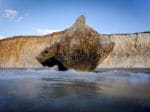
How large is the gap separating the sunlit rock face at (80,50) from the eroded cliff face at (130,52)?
3131cm

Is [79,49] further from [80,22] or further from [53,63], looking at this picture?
[53,63]

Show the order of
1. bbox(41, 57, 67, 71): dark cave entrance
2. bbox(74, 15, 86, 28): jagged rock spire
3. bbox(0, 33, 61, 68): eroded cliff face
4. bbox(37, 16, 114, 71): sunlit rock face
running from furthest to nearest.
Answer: bbox(0, 33, 61, 68): eroded cliff face, bbox(74, 15, 86, 28): jagged rock spire, bbox(41, 57, 67, 71): dark cave entrance, bbox(37, 16, 114, 71): sunlit rock face

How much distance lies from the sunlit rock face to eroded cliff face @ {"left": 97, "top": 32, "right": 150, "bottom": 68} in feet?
103

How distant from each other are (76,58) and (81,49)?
0.49 m

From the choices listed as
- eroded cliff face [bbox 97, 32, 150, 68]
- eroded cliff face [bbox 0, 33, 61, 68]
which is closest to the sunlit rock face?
eroded cliff face [bbox 97, 32, 150, 68]

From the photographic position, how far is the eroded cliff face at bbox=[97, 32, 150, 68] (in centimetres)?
4925

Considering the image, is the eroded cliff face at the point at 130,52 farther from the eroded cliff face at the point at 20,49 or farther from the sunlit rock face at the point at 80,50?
the sunlit rock face at the point at 80,50

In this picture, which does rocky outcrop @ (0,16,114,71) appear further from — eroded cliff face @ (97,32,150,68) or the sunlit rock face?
eroded cliff face @ (97,32,150,68)

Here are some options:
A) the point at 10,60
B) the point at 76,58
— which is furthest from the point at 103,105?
the point at 10,60

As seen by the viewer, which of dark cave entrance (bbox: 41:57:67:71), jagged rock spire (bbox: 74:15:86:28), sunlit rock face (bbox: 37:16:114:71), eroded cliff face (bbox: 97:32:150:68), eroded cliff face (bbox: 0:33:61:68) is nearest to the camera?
sunlit rock face (bbox: 37:16:114:71)

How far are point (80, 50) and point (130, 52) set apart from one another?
36903 mm

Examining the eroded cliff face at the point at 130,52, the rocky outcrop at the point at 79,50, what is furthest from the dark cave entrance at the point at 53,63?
the eroded cliff face at the point at 130,52

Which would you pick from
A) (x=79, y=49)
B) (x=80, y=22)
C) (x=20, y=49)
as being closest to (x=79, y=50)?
(x=79, y=49)

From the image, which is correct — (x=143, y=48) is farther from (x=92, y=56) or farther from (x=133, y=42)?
(x=92, y=56)
